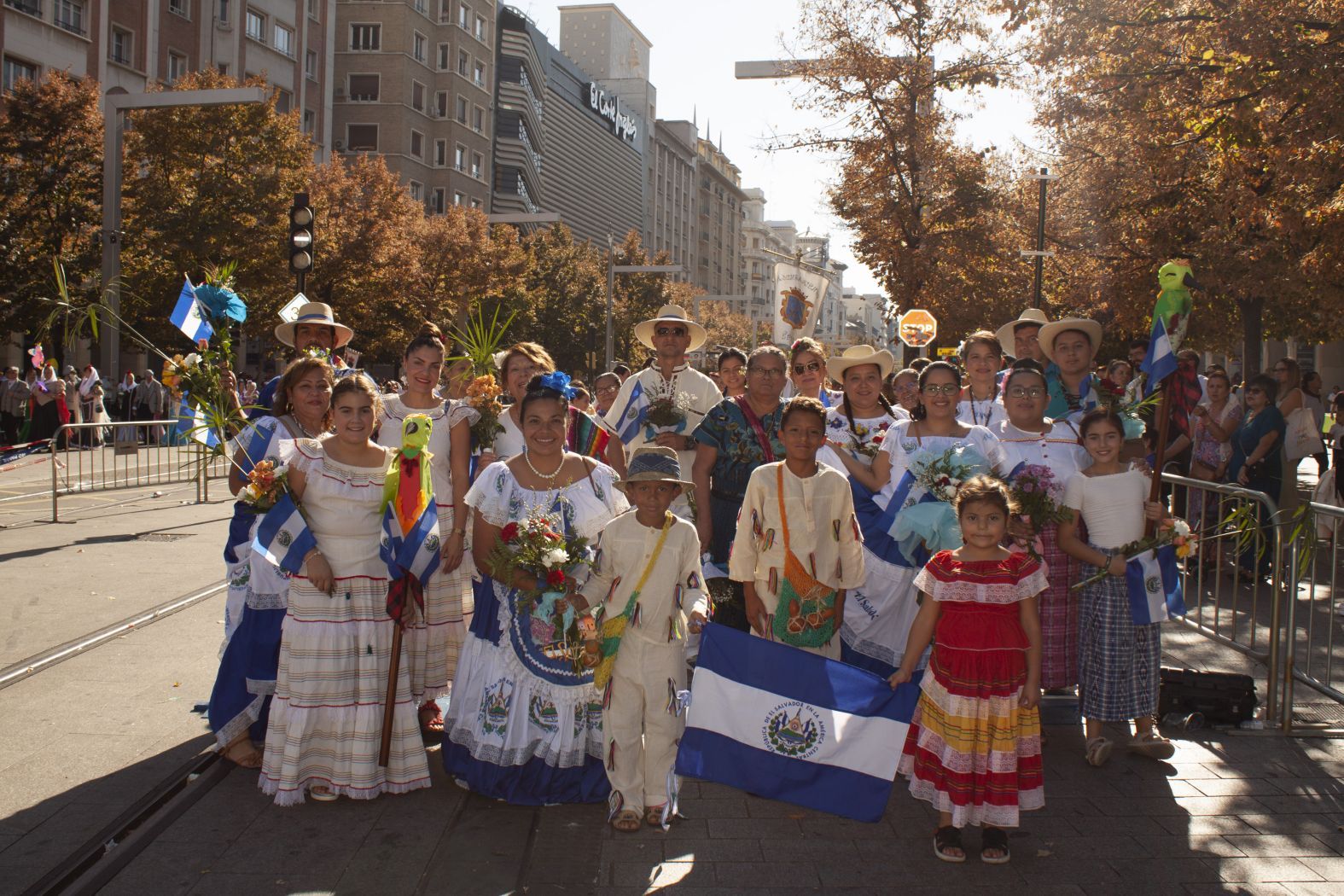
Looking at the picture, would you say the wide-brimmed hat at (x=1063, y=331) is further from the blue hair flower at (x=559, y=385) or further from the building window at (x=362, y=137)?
the building window at (x=362, y=137)

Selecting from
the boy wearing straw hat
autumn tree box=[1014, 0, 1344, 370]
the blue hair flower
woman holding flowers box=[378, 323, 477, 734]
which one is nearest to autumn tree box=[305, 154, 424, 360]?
autumn tree box=[1014, 0, 1344, 370]

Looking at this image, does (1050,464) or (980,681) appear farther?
(1050,464)

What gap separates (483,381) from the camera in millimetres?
6496

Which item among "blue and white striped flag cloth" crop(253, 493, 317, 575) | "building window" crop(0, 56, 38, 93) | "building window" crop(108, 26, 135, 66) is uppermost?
"building window" crop(108, 26, 135, 66)

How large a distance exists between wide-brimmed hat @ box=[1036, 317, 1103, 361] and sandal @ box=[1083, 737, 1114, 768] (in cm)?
230

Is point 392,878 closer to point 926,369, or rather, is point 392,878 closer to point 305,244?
point 926,369

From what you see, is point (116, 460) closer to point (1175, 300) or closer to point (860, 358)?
point (860, 358)

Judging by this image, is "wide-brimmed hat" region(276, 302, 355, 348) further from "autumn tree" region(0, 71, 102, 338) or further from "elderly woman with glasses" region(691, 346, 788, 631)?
"autumn tree" region(0, 71, 102, 338)

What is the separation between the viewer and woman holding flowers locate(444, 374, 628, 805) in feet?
16.8

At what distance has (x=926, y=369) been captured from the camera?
6.18 metres

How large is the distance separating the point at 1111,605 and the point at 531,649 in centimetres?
293

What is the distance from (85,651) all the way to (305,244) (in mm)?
6438

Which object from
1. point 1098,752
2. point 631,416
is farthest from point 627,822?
point 631,416

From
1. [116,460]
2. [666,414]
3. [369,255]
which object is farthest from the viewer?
[369,255]
